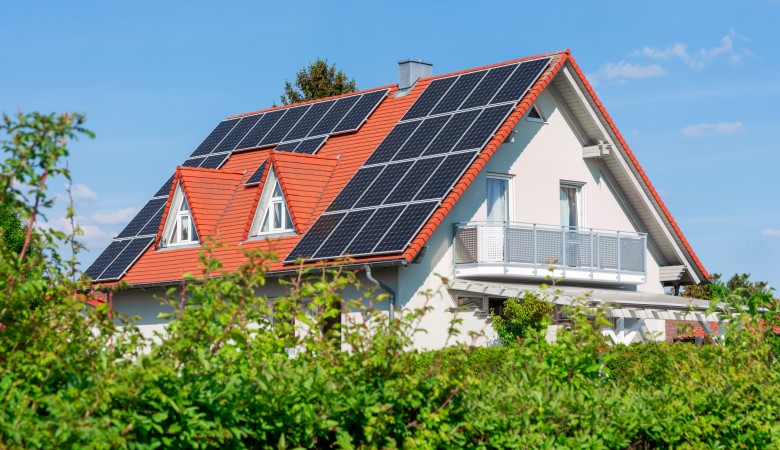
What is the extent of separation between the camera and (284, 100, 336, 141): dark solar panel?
103 ft

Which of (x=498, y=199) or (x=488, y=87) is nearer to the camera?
(x=498, y=199)

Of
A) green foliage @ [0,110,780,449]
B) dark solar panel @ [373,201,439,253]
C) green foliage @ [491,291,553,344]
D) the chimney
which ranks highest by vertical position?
the chimney

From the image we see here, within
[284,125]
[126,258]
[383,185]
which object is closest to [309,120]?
[284,125]

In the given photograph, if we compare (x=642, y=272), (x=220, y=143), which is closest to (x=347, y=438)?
(x=642, y=272)

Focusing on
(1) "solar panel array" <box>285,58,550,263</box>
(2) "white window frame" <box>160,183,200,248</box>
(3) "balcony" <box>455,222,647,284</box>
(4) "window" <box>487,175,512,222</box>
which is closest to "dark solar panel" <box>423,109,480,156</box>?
(1) "solar panel array" <box>285,58,550,263</box>

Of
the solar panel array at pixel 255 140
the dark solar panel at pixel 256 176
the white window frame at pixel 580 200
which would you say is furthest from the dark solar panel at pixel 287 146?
the white window frame at pixel 580 200

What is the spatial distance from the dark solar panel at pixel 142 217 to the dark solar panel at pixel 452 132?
9357mm

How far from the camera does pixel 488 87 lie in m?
27.4

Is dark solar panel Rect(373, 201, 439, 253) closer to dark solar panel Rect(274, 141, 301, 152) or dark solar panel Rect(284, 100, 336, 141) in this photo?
dark solar panel Rect(274, 141, 301, 152)

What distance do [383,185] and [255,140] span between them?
25.8 ft

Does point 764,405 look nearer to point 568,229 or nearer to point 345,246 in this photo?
point 345,246

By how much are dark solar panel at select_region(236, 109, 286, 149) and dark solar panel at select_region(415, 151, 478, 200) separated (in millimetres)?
8823

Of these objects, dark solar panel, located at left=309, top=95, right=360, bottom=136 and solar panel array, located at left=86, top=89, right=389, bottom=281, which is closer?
solar panel array, located at left=86, top=89, right=389, bottom=281

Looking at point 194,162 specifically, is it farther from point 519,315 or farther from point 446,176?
point 519,315
